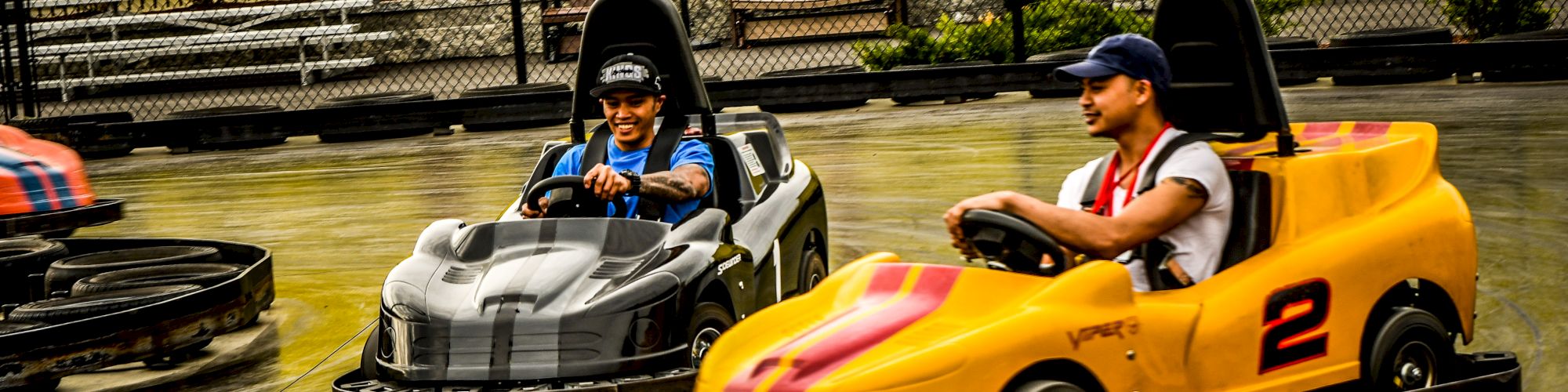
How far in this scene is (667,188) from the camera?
13.2 feet

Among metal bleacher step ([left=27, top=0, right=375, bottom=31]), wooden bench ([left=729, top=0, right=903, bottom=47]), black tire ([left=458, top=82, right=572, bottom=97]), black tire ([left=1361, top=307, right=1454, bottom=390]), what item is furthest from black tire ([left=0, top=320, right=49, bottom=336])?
metal bleacher step ([left=27, top=0, right=375, bottom=31])

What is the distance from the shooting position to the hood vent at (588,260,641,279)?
361 cm

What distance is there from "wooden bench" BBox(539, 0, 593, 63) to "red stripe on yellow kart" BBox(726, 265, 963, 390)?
1109 cm

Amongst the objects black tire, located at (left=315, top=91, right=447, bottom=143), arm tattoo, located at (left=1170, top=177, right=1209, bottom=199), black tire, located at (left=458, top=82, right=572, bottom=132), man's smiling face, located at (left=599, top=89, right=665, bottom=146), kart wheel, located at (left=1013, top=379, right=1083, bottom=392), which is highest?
arm tattoo, located at (left=1170, top=177, right=1209, bottom=199)

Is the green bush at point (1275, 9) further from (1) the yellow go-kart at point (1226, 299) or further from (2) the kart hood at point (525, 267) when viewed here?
(2) the kart hood at point (525, 267)

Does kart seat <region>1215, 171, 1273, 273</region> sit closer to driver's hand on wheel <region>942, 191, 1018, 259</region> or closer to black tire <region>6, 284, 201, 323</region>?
driver's hand on wheel <region>942, 191, 1018, 259</region>

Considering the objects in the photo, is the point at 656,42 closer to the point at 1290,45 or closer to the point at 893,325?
the point at 893,325

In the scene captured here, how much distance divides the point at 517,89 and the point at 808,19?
3847 mm

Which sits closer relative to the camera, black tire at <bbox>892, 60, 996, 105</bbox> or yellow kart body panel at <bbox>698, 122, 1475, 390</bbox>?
yellow kart body panel at <bbox>698, 122, 1475, 390</bbox>

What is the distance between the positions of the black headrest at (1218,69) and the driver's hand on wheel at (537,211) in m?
1.57

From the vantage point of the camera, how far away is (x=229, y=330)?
16.1 ft

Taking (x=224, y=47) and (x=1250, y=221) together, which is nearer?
(x=1250, y=221)

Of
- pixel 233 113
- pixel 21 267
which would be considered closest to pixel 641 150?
pixel 21 267

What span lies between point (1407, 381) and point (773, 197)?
179 cm
